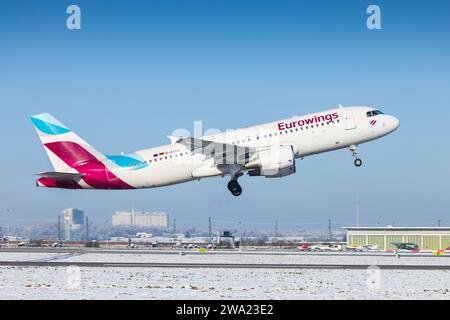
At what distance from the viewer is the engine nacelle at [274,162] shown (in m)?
55.2

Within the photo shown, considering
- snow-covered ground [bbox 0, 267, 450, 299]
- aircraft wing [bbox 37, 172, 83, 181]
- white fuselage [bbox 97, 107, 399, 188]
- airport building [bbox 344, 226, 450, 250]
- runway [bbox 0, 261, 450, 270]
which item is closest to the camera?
snow-covered ground [bbox 0, 267, 450, 299]

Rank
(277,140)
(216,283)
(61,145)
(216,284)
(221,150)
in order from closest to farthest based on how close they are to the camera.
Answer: (216,284), (216,283), (277,140), (221,150), (61,145)

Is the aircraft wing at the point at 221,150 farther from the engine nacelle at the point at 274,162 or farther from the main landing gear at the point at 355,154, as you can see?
the main landing gear at the point at 355,154

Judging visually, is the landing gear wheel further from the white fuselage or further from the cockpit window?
the cockpit window

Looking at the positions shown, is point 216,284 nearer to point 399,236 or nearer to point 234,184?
point 234,184

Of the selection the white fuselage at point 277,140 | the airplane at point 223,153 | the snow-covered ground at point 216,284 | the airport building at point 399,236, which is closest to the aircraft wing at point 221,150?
the airplane at point 223,153

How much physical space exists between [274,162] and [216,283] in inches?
882

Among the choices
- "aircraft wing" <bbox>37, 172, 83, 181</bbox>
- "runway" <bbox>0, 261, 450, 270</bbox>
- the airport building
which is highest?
"aircraft wing" <bbox>37, 172, 83, 181</bbox>

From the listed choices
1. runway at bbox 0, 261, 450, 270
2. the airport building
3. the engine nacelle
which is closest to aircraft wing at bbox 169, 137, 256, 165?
the engine nacelle

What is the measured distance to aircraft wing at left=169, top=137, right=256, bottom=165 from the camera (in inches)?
2205

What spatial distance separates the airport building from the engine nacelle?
53229 millimetres

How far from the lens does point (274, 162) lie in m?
55.5

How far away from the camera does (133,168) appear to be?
5825cm

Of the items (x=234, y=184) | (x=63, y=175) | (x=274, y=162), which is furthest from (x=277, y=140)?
(x=63, y=175)
